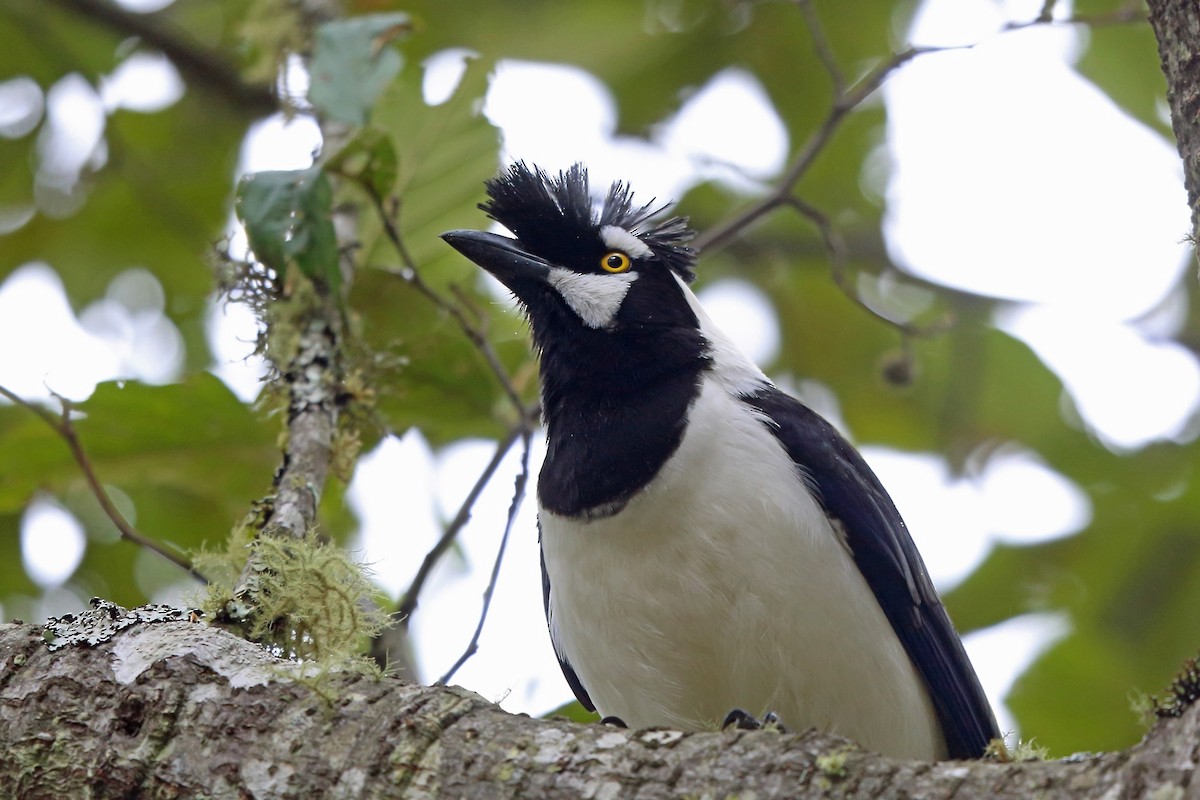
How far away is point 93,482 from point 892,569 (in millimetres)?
2425

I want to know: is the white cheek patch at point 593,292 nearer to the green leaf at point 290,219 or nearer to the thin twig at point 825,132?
the thin twig at point 825,132

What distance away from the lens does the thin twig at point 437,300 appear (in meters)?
4.18

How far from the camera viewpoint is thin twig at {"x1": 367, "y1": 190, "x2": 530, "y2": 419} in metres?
4.18

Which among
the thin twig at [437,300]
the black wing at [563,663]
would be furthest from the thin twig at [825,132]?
the black wing at [563,663]

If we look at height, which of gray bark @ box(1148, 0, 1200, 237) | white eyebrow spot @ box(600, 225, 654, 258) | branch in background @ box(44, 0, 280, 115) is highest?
branch in background @ box(44, 0, 280, 115)

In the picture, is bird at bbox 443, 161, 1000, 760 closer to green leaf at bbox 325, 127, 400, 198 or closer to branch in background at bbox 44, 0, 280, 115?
green leaf at bbox 325, 127, 400, 198

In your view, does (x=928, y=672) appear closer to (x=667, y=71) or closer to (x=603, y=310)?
(x=603, y=310)

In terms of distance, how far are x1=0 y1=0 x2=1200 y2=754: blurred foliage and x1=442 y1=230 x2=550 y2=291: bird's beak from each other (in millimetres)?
277

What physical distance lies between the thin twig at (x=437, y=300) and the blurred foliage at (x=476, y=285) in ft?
0.13

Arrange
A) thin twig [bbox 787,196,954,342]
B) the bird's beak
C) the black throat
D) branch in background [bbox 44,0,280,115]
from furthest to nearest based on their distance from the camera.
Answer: branch in background [bbox 44,0,280,115] → thin twig [bbox 787,196,954,342] → the bird's beak → the black throat

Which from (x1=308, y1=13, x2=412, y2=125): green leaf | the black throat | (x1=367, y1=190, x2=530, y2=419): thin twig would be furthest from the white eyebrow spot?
(x1=308, y1=13, x2=412, y2=125): green leaf

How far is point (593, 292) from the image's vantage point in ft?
13.6

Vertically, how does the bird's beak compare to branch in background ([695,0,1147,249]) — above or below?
below

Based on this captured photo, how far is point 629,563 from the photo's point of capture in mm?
3521
